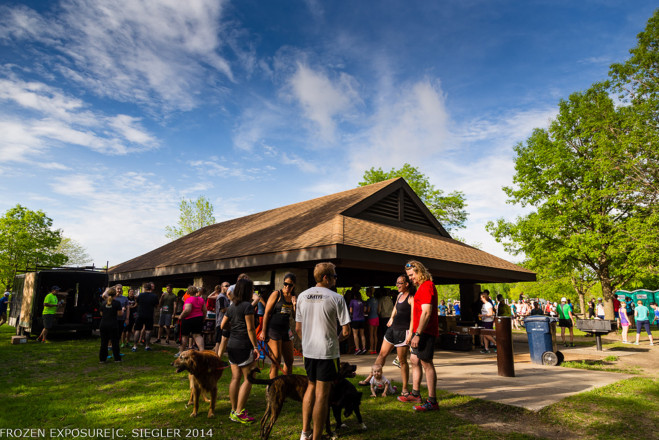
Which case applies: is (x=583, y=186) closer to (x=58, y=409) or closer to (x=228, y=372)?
(x=228, y=372)

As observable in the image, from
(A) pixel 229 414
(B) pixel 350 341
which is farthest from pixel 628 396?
(B) pixel 350 341

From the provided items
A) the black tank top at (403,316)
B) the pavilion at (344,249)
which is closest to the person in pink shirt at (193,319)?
the pavilion at (344,249)

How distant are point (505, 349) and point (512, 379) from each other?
557 millimetres

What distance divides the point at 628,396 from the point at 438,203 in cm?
2922

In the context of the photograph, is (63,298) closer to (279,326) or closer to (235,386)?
(279,326)

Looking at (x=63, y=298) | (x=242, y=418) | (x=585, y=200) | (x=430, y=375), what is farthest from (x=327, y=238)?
(x=585, y=200)

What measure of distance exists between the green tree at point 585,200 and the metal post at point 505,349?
16821mm

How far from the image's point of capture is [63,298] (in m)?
15.6

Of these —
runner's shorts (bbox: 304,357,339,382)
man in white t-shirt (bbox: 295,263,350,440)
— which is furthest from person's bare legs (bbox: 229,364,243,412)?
runner's shorts (bbox: 304,357,339,382)

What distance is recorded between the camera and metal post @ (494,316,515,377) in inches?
293

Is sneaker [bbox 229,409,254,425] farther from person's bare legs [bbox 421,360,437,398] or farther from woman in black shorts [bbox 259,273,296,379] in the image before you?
person's bare legs [bbox 421,360,437,398]

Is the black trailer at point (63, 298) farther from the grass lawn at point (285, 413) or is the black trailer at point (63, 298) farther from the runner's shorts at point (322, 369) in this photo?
the runner's shorts at point (322, 369)

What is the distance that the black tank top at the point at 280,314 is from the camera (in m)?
5.61

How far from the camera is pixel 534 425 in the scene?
462 centimetres
